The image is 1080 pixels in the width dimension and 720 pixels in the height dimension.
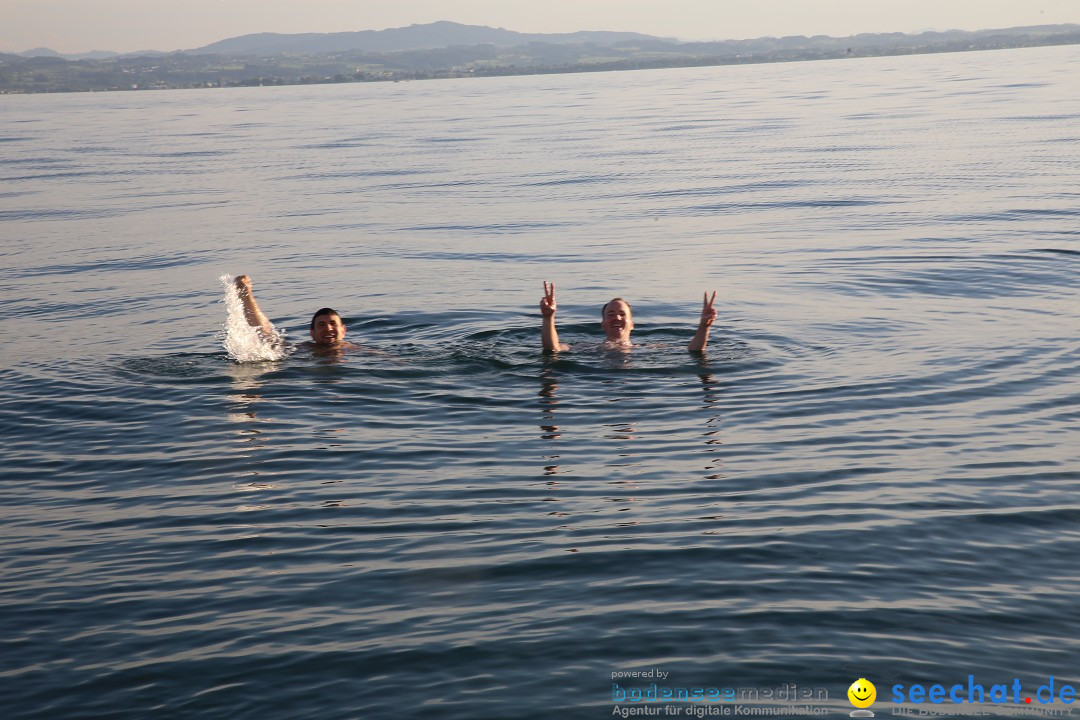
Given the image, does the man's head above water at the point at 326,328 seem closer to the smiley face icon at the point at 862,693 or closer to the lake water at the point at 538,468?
the lake water at the point at 538,468

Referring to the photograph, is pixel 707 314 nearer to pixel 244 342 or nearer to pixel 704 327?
pixel 704 327

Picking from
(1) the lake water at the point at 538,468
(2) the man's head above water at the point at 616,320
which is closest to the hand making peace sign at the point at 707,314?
(1) the lake water at the point at 538,468

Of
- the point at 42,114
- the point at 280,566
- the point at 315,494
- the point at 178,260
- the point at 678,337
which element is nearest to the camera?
the point at 280,566

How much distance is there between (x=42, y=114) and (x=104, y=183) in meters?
71.7

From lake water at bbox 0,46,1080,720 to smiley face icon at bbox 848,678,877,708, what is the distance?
80 millimetres

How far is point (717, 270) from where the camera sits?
20.6 m

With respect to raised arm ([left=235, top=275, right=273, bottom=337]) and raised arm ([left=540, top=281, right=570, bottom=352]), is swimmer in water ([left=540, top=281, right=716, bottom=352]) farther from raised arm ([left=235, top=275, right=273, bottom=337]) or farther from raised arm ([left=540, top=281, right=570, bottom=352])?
raised arm ([left=235, top=275, right=273, bottom=337])

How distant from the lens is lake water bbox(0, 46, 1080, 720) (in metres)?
6.80

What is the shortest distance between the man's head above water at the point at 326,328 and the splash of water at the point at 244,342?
58cm

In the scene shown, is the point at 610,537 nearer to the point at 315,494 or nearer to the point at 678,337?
the point at 315,494

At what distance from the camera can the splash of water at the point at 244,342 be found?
1455 cm

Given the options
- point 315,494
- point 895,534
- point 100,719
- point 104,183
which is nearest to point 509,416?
point 315,494

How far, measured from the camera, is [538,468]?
10180 mm

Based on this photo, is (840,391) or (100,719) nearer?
(100,719)
